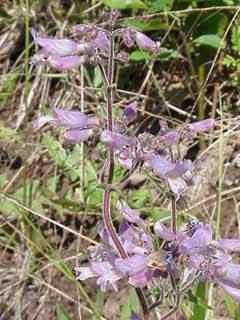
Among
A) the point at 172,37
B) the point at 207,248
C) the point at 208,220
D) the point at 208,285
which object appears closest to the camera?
the point at 207,248

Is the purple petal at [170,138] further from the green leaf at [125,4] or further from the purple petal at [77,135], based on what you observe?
the green leaf at [125,4]

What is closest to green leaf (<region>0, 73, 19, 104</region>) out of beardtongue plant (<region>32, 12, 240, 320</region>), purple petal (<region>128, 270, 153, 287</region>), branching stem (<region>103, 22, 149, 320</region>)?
beardtongue plant (<region>32, 12, 240, 320</region>)

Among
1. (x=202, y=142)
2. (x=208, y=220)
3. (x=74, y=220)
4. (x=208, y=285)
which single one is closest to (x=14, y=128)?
(x=74, y=220)

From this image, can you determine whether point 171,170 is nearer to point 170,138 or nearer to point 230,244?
point 170,138

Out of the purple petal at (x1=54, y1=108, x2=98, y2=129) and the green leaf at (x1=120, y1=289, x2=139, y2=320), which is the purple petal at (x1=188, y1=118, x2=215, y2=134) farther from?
the green leaf at (x1=120, y1=289, x2=139, y2=320)

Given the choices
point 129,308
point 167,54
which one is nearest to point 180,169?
point 129,308

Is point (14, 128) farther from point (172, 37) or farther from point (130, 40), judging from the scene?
point (130, 40)

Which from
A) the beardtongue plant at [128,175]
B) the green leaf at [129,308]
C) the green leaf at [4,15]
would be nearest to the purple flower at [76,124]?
the beardtongue plant at [128,175]
